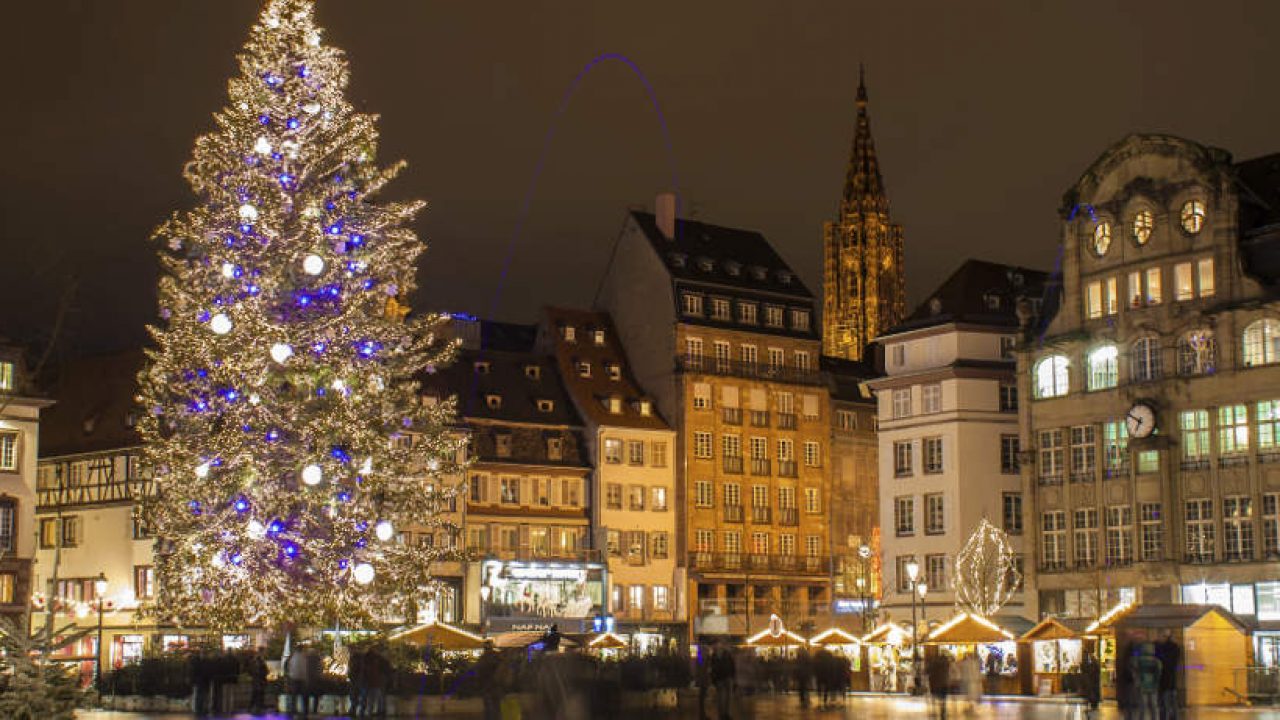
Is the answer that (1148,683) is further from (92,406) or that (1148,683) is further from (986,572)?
(92,406)

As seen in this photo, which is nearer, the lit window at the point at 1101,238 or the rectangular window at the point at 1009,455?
the lit window at the point at 1101,238

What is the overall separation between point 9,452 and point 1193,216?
4251cm

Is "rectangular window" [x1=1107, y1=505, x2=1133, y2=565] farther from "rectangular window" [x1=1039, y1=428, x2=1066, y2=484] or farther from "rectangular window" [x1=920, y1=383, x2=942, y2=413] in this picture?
"rectangular window" [x1=920, y1=383, x2=942, y2=413]

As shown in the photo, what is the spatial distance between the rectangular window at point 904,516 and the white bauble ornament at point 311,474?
4128 cm

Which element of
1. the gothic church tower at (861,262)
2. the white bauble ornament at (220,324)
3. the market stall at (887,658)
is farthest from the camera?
the gothic church tower at (861,262)

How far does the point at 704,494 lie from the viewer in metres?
89.6

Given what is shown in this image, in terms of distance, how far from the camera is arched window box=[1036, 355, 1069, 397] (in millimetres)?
70500

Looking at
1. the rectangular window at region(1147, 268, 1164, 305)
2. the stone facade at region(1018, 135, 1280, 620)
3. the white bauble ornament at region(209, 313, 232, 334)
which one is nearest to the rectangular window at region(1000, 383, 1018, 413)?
the stone facade at region(1018, 135, 1280, 620)

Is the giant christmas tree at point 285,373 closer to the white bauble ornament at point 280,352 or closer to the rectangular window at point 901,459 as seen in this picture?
the white bauble ornament at point 280,352

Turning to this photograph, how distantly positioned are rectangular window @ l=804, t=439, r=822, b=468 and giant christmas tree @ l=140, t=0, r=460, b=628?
177 feet

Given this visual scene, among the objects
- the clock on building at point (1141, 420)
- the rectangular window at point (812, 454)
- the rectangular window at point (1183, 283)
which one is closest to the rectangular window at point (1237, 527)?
the clock on building at point (1141, 420)

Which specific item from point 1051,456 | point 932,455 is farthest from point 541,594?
point 1051,456

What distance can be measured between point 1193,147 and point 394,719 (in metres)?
37.8

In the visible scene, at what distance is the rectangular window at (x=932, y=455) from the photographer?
75.8 m
